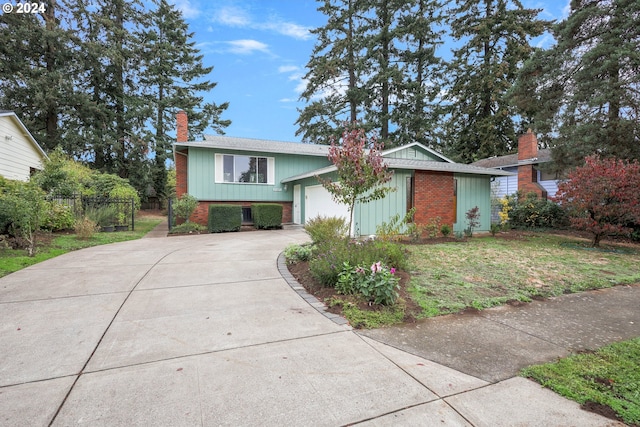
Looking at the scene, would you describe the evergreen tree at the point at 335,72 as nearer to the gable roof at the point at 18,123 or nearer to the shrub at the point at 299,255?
the gable roof at the point at 18,123

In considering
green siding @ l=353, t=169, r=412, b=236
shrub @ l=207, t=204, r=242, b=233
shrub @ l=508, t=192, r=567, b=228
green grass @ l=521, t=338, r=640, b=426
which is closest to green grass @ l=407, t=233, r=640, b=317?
green grass @ l=521, t=338, r=640, b=426

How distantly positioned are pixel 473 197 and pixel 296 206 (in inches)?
330

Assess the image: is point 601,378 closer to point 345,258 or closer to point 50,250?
point 345,258

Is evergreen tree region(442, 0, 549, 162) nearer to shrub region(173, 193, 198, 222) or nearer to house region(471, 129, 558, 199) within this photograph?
house region(471, 129, 558, 199)

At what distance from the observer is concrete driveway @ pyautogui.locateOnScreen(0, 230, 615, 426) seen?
1967mm

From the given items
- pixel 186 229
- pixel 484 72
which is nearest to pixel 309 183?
pixel 186 229

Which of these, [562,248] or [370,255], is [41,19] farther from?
[562,248]

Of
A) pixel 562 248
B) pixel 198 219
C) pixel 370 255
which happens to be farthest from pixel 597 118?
pixel 198 219

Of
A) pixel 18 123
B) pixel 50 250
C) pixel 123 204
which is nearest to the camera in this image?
pixel 50 250

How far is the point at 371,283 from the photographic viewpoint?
4027 mm

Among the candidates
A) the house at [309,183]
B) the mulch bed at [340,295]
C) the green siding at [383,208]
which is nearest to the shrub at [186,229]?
the house at [309,183]

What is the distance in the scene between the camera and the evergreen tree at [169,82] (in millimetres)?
25984

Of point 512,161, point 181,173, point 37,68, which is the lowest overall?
point 181,173

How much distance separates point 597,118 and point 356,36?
19.2m
